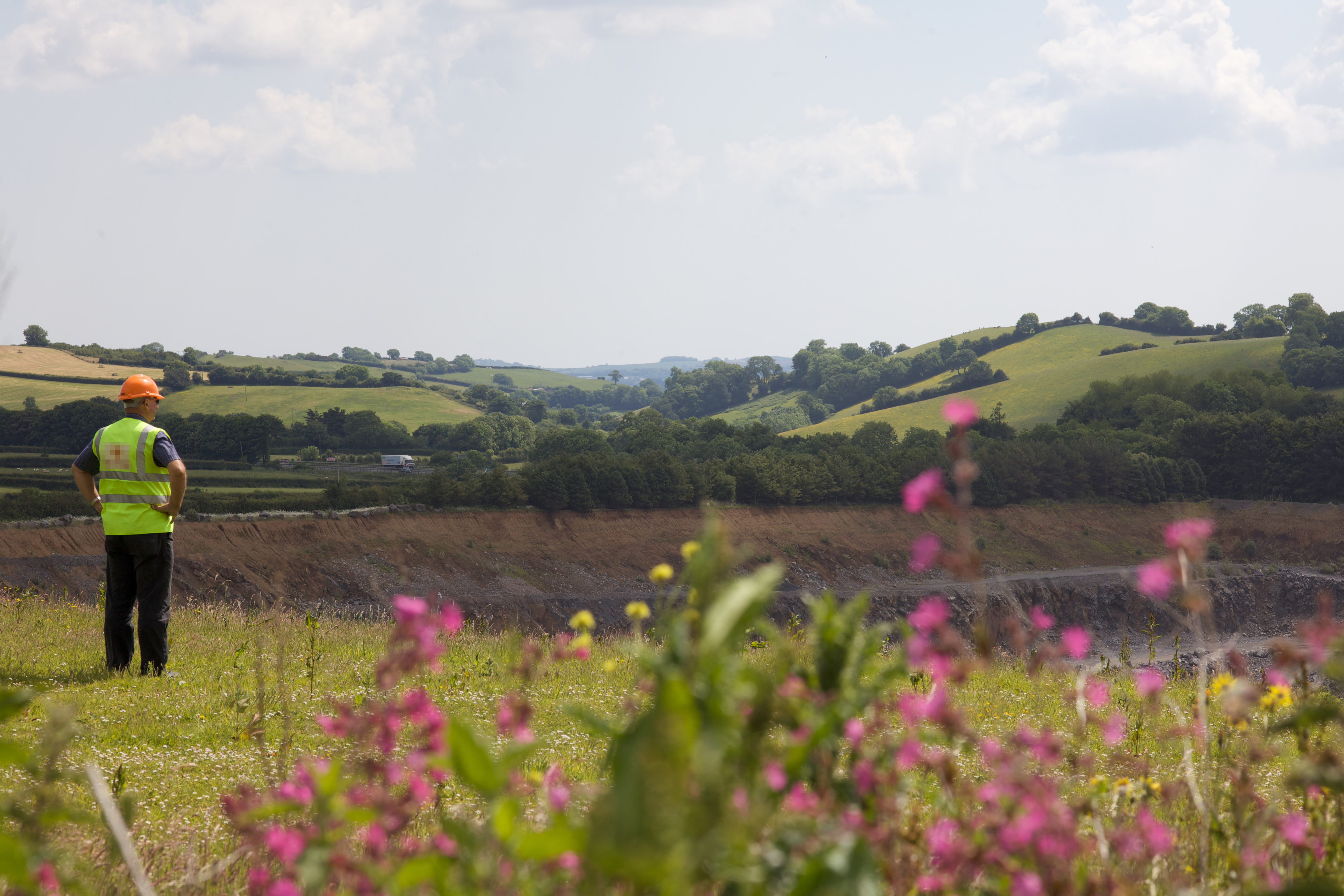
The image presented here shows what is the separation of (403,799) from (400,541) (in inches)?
1770

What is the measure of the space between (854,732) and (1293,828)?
1.05 metres

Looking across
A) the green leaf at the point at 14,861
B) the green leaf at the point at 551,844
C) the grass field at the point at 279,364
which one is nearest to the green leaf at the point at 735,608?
the green leaf at the point at 551,844

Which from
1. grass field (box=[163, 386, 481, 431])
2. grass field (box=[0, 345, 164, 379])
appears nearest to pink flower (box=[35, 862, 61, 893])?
grass field (box=[163, 386, 481, 431])

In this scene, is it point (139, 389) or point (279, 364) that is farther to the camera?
point (279, 364)

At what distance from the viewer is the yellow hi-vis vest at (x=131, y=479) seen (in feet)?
26.0

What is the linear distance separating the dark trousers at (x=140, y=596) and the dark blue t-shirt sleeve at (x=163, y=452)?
639mm

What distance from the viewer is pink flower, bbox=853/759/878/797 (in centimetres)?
184

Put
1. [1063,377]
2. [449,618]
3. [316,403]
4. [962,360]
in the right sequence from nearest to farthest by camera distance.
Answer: [449,618] < [316,403] < [1063,377] < [962,360]

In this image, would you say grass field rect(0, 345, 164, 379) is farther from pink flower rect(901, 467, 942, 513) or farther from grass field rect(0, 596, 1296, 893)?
pink flower rect(901, 467, 942, 513)

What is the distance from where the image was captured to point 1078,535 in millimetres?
62875

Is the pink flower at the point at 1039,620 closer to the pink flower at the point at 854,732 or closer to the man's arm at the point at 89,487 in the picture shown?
the pink flower at the point at 854,732

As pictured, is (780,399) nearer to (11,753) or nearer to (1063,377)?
(1063,377)

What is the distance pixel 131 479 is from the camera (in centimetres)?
803

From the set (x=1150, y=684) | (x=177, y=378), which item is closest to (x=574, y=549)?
(x=1150, y=684)
